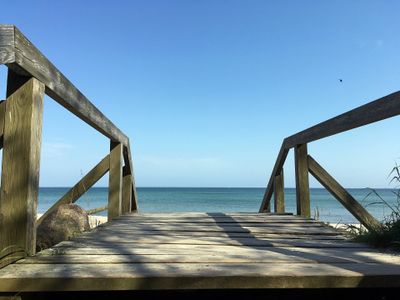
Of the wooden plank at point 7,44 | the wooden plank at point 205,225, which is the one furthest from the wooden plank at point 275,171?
the wooden plank at point 7,44

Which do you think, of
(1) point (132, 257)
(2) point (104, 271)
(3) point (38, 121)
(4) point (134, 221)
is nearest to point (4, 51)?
(3) point (38, 121)

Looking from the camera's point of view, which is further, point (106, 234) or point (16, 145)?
point (106, 234)

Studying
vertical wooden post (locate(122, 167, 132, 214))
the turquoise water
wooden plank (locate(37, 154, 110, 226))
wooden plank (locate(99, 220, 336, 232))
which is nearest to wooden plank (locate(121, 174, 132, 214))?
vertical wooden post (locate(122, 167, 132, 214))

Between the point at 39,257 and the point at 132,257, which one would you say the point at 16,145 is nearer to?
the point at 39,257

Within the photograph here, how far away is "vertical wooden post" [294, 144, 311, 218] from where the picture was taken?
4547 mm

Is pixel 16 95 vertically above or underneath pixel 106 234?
above

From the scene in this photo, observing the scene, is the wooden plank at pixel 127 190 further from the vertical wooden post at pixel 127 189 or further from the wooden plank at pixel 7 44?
the wooden plank at pixel 7 44

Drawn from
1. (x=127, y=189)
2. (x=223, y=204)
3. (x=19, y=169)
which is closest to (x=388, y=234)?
(x=19, y=169)

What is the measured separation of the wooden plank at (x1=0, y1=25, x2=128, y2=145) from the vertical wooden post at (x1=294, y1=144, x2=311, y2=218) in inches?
93.8

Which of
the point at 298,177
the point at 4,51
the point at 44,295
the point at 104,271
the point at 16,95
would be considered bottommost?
the point at 44,295

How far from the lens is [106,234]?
323cm

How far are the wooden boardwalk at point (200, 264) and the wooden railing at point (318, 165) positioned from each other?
0.46 m

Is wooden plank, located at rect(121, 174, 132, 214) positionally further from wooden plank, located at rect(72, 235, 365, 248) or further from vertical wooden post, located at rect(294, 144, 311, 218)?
wooden plank, located at rect(72, 235, 365, 248)

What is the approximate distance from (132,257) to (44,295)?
0.49m
